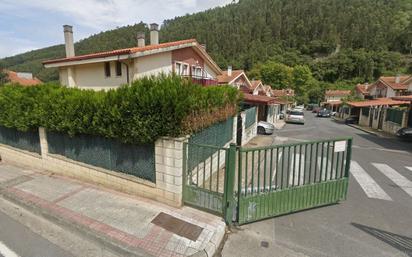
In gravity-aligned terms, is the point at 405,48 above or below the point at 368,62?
above

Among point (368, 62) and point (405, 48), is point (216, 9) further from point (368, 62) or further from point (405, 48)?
point (405, 48)

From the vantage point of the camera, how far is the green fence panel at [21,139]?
7.59m

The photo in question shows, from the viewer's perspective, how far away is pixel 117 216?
457 centimetres

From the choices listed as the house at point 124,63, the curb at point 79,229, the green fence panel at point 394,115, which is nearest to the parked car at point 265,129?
the house at point 124,63

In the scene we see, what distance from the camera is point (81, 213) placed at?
15.4 ft

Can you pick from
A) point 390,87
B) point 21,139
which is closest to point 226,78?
point 21,139

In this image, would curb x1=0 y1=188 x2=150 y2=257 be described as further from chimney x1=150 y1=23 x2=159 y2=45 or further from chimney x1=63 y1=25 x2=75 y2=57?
chimney x1=63 y1=25 x2=75 y2=57

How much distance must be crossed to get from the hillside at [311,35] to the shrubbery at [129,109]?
6917cm

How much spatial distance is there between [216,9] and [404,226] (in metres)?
131

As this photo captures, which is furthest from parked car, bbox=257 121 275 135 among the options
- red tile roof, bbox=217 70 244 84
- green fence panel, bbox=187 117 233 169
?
red tile roof, bbox=217 70 244 84

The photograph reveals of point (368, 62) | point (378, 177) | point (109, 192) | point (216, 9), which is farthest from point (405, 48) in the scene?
point (109, 192)

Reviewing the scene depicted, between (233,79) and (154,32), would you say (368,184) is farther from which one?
(233,79)

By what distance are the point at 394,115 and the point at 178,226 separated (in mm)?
20829

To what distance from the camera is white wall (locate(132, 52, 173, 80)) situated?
1115cm
